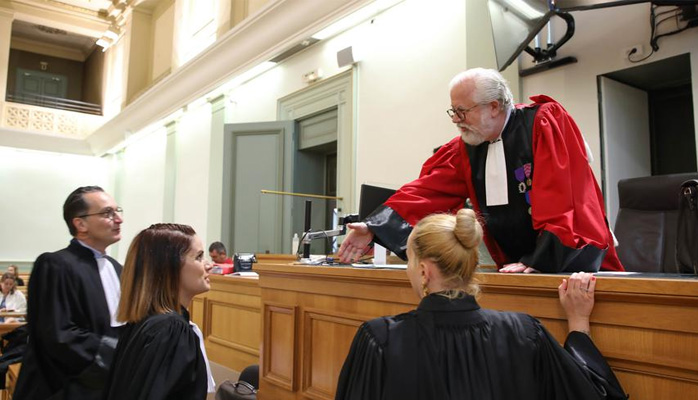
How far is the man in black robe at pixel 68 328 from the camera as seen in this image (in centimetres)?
248

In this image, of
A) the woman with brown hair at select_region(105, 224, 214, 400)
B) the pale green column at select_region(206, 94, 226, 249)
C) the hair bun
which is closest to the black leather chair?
the hair bun

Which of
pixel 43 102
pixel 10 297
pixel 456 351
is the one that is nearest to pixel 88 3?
pixel 43 102

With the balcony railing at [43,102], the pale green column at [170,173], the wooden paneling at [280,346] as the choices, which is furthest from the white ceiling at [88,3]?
the wooden paneling at [280,346]

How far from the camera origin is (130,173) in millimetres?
14008

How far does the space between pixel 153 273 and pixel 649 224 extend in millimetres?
3035

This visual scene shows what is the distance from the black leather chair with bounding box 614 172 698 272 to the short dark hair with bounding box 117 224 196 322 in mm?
2826

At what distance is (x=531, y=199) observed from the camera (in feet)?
7.89

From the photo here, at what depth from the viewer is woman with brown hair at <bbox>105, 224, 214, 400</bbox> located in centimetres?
177

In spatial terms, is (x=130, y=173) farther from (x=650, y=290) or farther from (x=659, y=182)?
(x=650, y=290)

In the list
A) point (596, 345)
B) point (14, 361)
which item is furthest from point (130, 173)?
point (596, 345)

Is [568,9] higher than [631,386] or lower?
higher

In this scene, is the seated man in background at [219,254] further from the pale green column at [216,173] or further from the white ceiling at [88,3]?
the white ceiling at [88,3]

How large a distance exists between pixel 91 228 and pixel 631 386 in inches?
95.8

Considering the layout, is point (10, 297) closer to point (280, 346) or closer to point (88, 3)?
point (280, 346)
